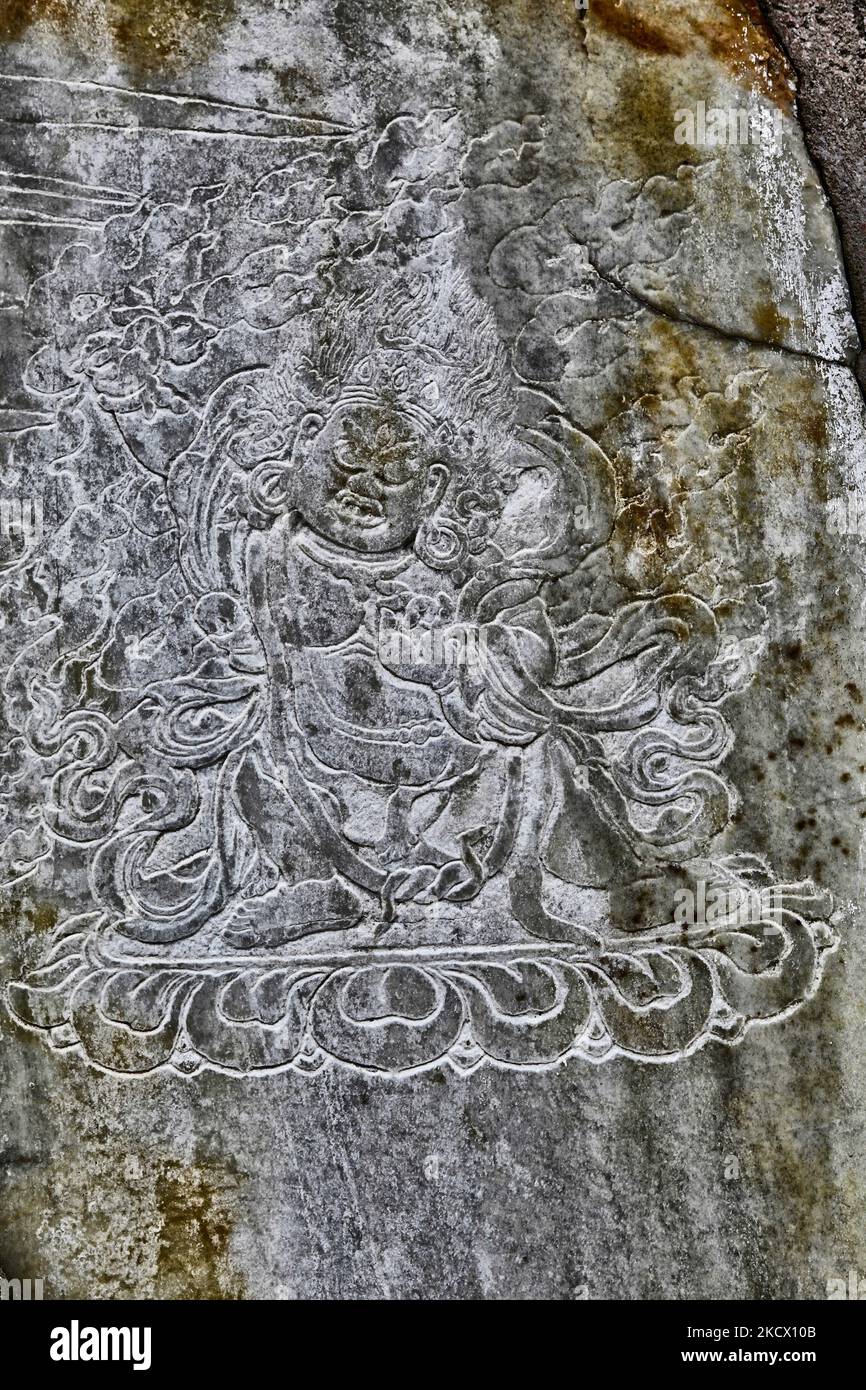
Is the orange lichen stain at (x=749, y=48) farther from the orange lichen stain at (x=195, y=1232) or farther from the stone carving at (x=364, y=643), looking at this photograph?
the orange lichen stain at (x=195, y=1232)

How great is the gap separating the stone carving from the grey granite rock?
0.04 feet

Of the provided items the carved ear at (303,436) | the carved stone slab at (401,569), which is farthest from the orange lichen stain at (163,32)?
the carved ear at (303,436)

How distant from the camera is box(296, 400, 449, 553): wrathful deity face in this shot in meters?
3.22

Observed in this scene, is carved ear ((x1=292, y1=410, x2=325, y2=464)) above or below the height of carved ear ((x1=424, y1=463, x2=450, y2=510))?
above

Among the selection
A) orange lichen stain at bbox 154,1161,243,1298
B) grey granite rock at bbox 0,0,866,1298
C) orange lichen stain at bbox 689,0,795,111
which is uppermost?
orange lichen stain at bbox 689,0,795,111

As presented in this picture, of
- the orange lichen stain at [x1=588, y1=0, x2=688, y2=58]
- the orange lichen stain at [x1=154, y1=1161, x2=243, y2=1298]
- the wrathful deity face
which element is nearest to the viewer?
the orange lichen stain at [x1=154, y1=1161, x2=243, y2=1298]

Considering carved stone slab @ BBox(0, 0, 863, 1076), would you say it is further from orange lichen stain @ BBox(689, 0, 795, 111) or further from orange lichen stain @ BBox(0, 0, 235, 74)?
orange lichen stain @ BBox(689, 0, 795, 111)

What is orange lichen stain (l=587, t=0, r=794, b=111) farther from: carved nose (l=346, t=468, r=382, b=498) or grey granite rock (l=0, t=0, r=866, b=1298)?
carved nose (l=346, t=468, r=382, b=498)

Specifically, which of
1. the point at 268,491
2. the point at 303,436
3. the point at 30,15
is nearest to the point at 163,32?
the point at 30,15

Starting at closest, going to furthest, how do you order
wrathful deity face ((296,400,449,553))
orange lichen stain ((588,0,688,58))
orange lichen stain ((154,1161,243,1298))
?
orange lichen stain ((154,1161,243,1298)) < wrathful deity face ((296,400,449,553)) < orange lichen stain ((588,0,688,58))

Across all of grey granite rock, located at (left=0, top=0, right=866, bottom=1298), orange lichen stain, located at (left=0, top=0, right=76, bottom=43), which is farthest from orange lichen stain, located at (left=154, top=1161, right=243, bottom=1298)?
orange lichen stain, located at (left=0, top=0, right=76, bottom=43)

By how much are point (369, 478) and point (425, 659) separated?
532 mm

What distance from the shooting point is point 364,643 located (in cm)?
321

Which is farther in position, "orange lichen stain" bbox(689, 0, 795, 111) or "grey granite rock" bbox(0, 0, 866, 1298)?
"orange lichen stain" bbox(689, 0, 795, 111)
